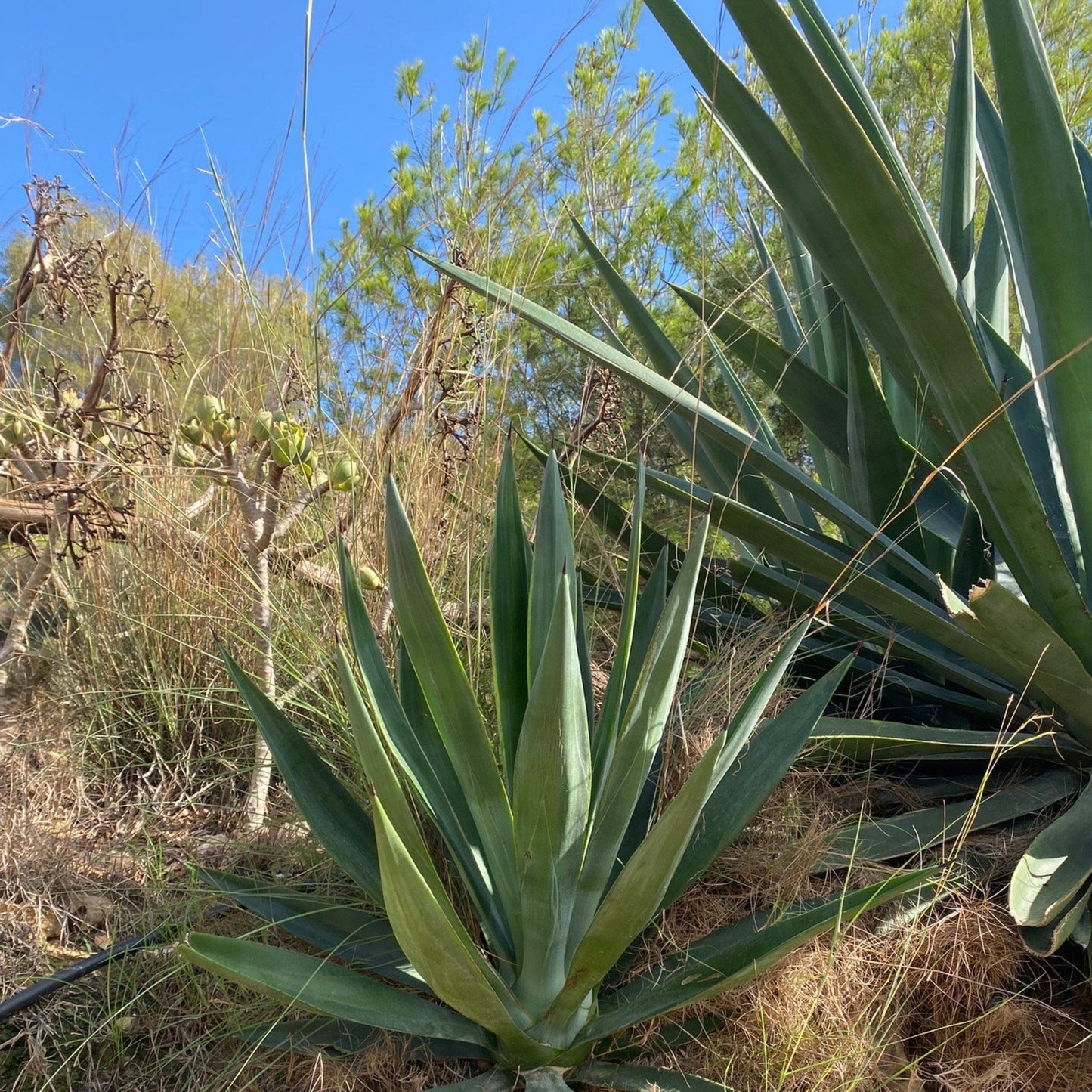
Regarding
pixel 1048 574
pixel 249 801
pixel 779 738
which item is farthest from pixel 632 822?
pixel 249 801

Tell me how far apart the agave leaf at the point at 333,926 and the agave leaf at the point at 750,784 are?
1.24 ft

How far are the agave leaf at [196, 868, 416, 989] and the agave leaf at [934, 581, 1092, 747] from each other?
86cm

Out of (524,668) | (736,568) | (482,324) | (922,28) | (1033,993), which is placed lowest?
(1033,993)

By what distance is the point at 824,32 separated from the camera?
5.20ft

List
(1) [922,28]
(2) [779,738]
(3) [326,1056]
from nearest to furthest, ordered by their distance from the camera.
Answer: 1. (3) [326,1056]
2. (2) [779,738]
3. (1) [922,28]

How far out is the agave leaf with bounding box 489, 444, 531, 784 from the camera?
3.66 feet

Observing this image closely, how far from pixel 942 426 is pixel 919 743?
1.62ft

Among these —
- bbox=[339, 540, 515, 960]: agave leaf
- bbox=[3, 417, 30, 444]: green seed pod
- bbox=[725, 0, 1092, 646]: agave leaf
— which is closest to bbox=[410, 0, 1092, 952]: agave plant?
bbox=[725, 0, 1092, 646]: agave leaf

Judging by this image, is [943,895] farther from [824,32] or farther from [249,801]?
[824,32]

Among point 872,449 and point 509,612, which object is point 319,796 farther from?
point 872,449

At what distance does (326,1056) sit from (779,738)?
71cm

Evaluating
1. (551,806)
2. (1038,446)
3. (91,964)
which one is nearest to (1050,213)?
(1038,446)

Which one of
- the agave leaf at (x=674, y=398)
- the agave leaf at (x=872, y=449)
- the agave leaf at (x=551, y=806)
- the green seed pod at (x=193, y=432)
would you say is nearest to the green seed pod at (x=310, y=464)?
the green seed pod at (x=193, y=432)

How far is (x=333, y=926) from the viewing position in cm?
113
